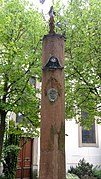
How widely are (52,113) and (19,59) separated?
10.5ft

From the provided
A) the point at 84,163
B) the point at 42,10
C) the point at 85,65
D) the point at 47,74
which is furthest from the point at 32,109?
the point at 84,163

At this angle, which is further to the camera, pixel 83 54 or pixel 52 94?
pixel 83 54

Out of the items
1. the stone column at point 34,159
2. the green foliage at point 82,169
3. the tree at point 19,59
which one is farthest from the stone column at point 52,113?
the green foliage at point 82,169

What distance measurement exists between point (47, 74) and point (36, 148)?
31.4 feet

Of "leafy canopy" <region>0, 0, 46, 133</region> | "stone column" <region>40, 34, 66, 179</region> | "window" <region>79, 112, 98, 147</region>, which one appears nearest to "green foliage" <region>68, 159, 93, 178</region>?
"window" <region>79, 112, 98, 147</region>

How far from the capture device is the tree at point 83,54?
7.43 m

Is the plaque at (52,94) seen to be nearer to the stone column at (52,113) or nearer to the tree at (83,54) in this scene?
the stone column at (52,113)

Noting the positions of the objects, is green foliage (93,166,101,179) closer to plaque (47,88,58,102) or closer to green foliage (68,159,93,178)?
green foliage (68,159,93,178)

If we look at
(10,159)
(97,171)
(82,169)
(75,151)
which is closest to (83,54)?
(10,159)

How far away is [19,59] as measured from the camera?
22.5 ft

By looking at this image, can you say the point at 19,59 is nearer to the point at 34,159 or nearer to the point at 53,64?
the point at 53,64

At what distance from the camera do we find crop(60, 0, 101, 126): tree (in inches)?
292

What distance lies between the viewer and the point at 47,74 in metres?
4.42

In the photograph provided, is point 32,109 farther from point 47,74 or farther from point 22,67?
point 47,74
